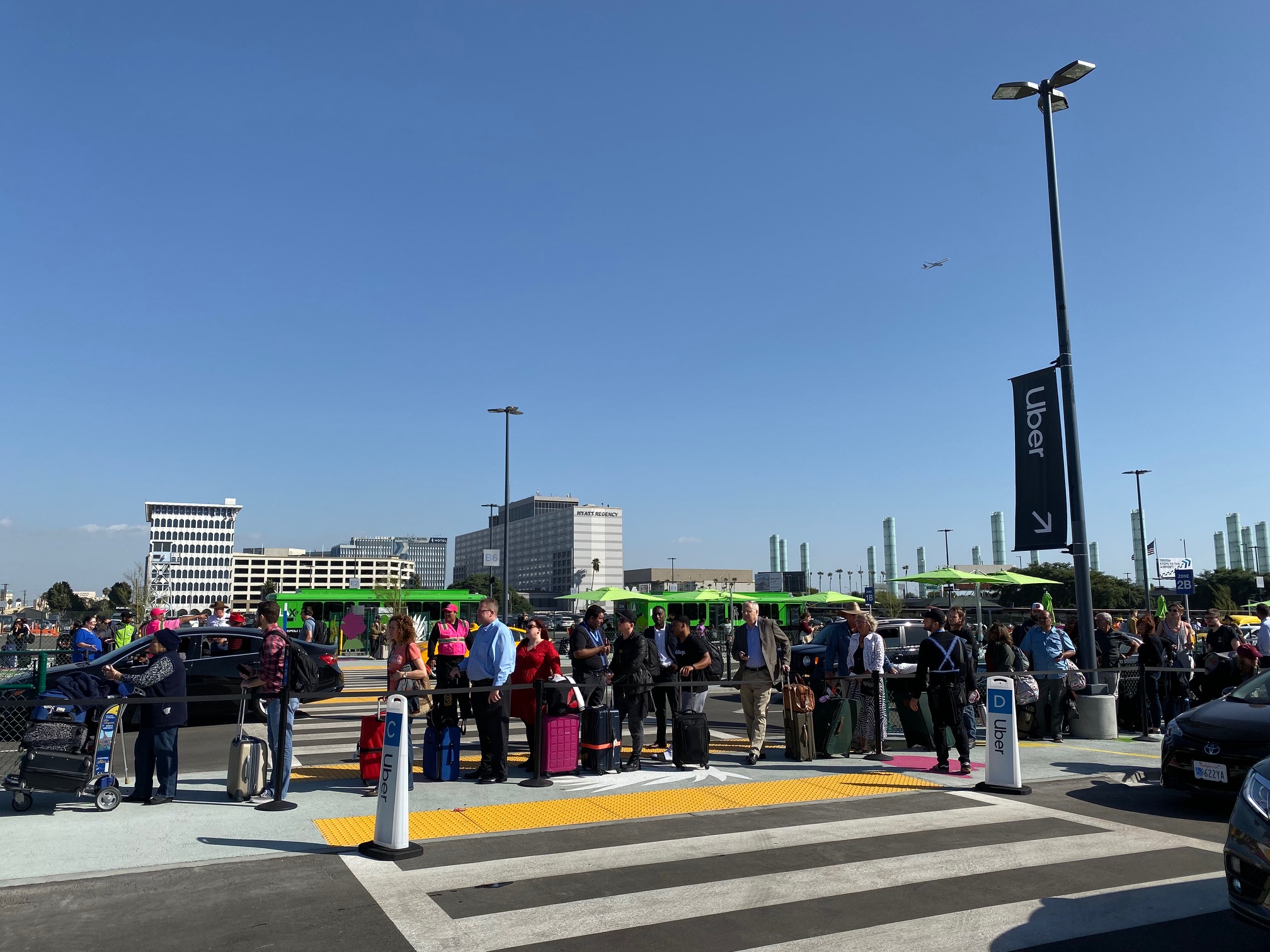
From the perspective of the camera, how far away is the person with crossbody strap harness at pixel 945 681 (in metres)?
10.3

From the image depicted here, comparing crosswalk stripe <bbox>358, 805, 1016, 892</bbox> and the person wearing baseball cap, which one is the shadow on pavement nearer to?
crosswalk stripe <bbox>358, 805, 1016, 892</bbox>

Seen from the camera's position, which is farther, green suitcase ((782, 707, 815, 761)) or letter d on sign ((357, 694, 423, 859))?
green suitcase ((782, 707, 815, 761))

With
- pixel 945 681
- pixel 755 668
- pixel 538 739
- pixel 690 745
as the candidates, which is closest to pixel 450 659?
pixel 538 739

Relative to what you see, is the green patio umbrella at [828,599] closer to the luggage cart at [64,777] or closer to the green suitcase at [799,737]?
the green suitcase at [799,737]

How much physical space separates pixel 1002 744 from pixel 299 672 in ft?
23.1

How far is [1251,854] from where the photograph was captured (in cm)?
446

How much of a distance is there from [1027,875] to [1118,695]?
9765mm

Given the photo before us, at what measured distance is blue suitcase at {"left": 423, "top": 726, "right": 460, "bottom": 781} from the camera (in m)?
9.62

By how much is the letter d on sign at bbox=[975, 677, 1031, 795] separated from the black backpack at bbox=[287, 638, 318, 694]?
6.71 meters

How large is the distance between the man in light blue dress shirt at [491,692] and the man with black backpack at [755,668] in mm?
3026

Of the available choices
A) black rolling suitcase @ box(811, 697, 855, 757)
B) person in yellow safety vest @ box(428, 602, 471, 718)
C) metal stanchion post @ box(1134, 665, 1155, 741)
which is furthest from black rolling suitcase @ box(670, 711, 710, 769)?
metal stanchion post @ box(1134, 665, 1155, 741)

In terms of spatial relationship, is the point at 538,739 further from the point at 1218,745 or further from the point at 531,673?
the point at 1218,745

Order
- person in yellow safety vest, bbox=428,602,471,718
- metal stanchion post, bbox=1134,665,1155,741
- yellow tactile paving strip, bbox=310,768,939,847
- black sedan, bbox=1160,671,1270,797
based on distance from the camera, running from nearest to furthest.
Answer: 1. yellow tactile paving strip, bbox=310,768,939,847
2. black sedan, bbox=1160,671,1270,797
3. person in yellow safety vest, bbox=428,602,471,718
4. metal stanchion post, bbox=1134,665,1155,741

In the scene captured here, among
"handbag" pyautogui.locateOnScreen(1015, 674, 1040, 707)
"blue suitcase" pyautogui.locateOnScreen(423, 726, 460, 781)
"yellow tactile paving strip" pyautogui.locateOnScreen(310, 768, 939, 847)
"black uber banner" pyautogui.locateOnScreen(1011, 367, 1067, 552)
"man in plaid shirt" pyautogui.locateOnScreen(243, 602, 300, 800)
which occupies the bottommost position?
"yellow tactile paving strip" pyautogui.locateOnScreen(310, 768, 939, 847)
